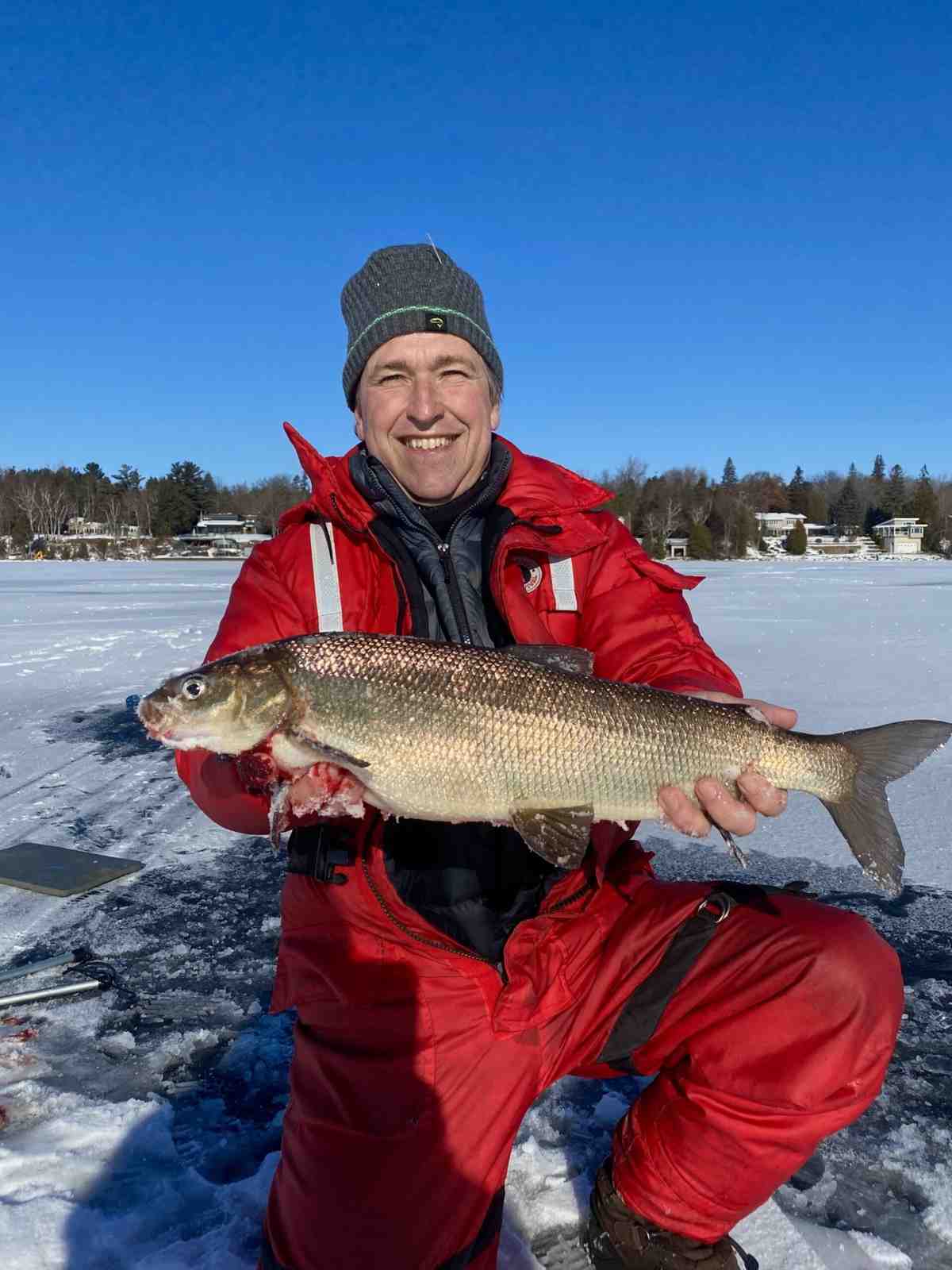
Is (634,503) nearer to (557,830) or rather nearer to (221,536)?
(221,536)

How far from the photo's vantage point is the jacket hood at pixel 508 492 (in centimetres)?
324

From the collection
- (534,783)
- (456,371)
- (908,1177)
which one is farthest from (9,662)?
(908,1177)

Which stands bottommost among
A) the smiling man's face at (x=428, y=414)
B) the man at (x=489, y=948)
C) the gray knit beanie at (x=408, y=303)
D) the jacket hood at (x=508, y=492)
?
the man at (x=489, y=948)

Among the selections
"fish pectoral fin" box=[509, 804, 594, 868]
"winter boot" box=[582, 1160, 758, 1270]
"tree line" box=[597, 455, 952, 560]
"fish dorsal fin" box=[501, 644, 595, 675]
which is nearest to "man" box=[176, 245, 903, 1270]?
"winter boot" box=[582, 1160, 758, 1270]

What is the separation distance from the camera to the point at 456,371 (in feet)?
11.8

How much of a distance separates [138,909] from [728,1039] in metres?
2.82

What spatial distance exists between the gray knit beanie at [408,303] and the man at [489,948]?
13 millimetres

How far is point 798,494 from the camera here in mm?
129000

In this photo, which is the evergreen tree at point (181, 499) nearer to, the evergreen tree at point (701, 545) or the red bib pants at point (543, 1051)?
the evergreen tree at point (701, 545)

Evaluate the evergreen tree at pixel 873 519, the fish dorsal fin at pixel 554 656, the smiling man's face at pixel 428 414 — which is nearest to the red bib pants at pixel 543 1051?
the fish dorsal fin at pixel 554 656

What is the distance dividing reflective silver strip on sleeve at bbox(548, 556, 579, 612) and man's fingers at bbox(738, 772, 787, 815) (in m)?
0.92

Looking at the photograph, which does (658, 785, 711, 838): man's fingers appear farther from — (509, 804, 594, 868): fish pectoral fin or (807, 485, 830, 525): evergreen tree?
(807, 485, 830, 525): evergreen tree

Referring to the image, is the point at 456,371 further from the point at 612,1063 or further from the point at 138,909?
the point at 138,909

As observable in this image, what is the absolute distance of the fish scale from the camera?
8.73 feet
